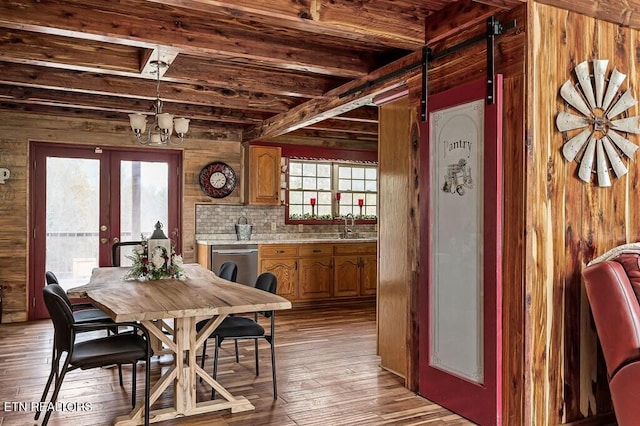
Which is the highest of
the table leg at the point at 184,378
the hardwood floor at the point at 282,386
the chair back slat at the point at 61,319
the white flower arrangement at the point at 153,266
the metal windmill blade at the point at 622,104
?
the metal windmill blade at the point at 622,104

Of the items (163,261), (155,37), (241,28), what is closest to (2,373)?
(163,261)

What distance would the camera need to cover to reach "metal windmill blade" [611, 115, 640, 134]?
314 centimetres

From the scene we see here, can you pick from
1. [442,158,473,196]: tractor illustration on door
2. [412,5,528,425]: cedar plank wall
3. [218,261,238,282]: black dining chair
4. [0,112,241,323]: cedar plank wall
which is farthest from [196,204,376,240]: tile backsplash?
[412,5,528,425]: cedar plank wall

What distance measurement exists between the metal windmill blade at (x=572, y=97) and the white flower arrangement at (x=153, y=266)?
2.96 meters

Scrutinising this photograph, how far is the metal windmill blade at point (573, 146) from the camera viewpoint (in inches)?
119

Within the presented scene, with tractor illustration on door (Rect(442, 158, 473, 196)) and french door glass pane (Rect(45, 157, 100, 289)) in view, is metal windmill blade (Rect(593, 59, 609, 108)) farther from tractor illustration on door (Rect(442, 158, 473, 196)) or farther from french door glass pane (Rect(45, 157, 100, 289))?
french door glass pane (Rect(45, 157, 100, 289))

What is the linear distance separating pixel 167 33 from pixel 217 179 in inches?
147

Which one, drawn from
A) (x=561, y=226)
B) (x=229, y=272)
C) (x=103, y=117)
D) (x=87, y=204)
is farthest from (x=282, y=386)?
(x=103, y=117)

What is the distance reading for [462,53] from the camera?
3.28 metres

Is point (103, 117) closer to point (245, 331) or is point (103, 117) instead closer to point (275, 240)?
point (275, 240)

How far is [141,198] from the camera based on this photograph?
271 inches

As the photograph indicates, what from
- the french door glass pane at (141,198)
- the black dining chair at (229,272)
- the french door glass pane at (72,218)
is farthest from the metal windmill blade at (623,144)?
the french door glass pane at (72,218)

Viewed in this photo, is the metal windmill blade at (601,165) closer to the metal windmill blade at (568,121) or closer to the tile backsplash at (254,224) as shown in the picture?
→ the metal windmill blade at (568,121)

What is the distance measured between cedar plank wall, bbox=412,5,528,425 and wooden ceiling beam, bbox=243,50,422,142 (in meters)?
0.82
